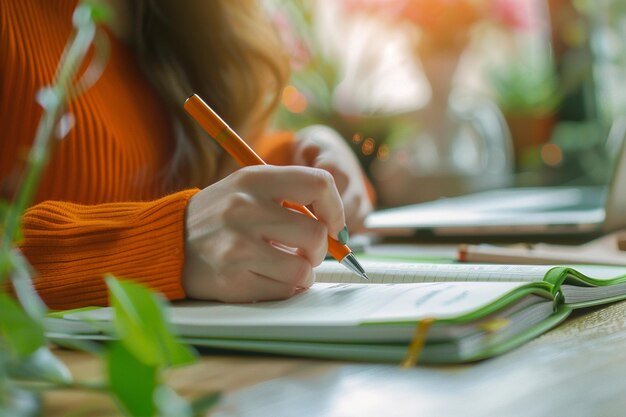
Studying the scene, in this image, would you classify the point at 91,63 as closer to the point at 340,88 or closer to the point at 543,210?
the point at 543,210

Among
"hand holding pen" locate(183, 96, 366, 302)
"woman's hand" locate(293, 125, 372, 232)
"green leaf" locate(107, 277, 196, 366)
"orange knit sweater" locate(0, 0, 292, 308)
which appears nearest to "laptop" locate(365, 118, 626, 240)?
"woman's hand" locate(293, 125, 372, 232)

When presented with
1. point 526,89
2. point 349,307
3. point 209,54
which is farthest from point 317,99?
point 349,307

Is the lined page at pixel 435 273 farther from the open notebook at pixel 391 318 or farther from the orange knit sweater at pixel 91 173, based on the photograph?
the orange knit sweater at pixel 91 173

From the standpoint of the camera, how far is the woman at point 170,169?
46cm

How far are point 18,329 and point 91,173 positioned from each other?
2.38ft

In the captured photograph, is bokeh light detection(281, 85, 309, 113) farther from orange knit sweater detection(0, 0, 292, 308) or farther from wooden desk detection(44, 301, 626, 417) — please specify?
wooden desk detection(44, 301, 626, 417)

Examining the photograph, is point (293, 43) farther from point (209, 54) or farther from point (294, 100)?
point (209, 54)

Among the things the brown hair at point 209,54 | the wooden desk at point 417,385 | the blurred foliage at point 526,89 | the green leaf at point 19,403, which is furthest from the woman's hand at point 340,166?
the blurred foliage at point 526,89

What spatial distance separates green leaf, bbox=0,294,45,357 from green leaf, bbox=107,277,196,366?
0.02 meters

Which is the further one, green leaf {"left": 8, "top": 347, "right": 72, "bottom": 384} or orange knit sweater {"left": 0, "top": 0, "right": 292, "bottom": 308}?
orange knit sweater {"left": 0, "top": 0, "right": 292, "bottom": 308}

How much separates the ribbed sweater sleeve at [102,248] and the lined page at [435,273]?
0.12 m

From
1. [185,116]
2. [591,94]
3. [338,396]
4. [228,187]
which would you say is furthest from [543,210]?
[591,94]

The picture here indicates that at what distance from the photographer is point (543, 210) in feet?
3.23

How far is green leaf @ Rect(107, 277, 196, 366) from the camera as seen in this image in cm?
18
